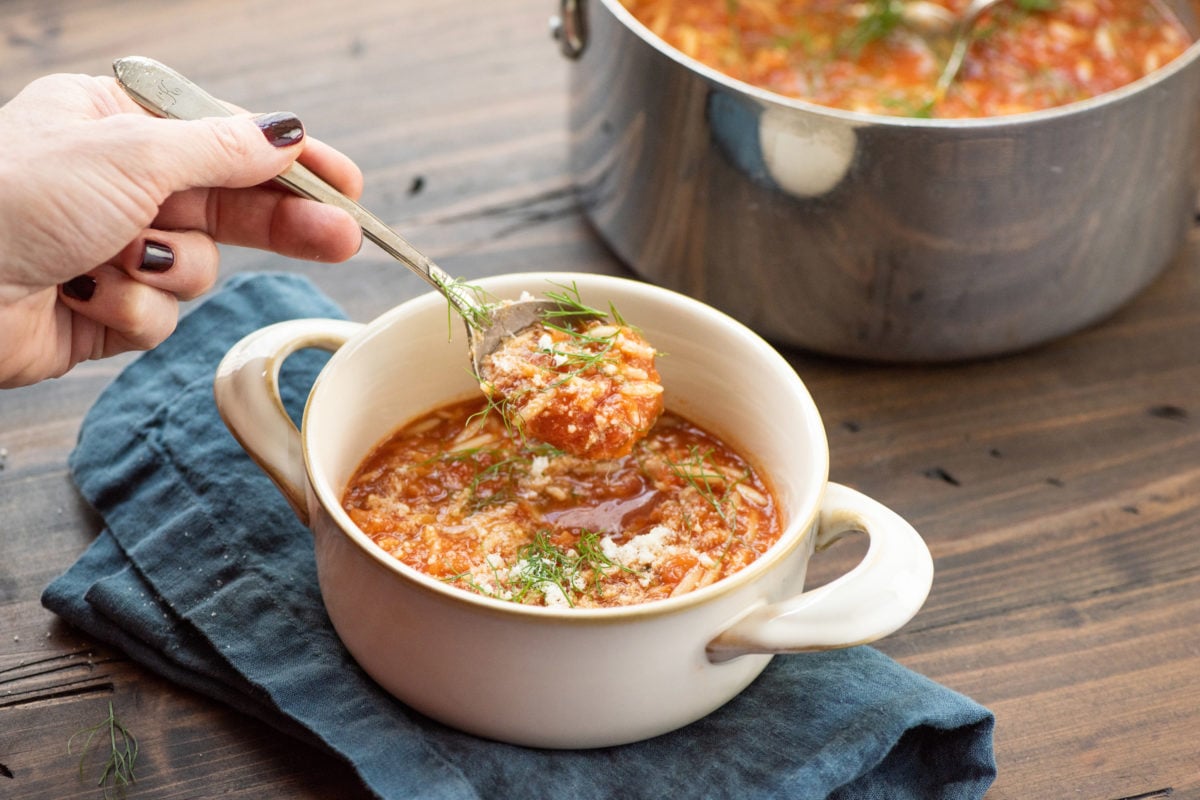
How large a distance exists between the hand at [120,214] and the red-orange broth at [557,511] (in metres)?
0.36

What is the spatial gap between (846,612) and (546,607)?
0.34 m

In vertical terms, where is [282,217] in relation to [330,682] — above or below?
above

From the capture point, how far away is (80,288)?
1.73m

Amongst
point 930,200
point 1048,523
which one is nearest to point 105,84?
point 930,200

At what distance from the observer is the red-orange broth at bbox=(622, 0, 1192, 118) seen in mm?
2562

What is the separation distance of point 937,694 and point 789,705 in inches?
7.4

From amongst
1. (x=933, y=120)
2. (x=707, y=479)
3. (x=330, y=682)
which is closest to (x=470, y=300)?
(x=707, y=479)

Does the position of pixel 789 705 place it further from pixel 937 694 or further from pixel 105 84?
pixel 105 84

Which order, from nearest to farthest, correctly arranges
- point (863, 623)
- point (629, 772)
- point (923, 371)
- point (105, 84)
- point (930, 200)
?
1. point (863, 623)
2. point (629, 772)
3. point (105, 84)
4. point (930, 200)
5. point (923, 371)

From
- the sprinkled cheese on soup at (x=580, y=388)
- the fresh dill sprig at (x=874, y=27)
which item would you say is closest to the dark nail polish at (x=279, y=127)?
the sprinkled cheese on soup at (x=580, y=388)

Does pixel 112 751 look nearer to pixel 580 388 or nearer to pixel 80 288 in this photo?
pixel 80 288

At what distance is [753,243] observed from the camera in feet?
7.16

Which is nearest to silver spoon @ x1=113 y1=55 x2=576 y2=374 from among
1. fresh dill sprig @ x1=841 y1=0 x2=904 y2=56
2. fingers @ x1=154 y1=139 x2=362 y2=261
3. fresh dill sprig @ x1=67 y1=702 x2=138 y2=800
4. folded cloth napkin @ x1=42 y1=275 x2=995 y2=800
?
fingers @ x1=154 y1=139 x2=362 y2=261

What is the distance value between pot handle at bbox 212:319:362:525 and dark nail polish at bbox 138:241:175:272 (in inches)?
5.8
